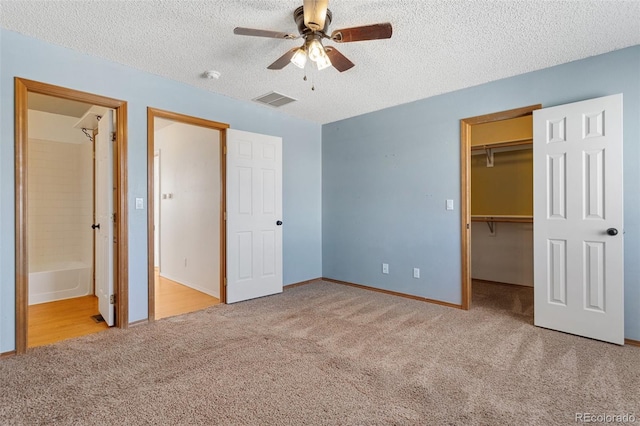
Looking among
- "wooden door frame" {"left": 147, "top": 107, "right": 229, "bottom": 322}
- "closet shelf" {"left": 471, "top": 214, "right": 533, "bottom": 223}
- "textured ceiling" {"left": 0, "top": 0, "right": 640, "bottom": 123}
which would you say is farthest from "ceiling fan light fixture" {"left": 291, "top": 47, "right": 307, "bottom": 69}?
"closet shelf" {"left": 471, "top": 214, "right": 533, "bottom": 223}

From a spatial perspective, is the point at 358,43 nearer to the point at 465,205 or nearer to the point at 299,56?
the point at 299,56

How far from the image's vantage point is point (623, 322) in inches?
103

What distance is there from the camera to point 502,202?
15.7ft

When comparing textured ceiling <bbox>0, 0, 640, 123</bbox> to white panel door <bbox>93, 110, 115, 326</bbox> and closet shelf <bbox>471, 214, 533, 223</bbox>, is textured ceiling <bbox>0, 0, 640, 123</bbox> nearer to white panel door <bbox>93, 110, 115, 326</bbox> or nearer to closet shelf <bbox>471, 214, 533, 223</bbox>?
white panel door <bbox>93, 110, 115, 326</bbox>

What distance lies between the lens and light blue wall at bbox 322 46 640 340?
2.67 metres

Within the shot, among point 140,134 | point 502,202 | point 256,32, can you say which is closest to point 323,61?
point 256,32

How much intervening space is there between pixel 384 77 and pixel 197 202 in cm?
297

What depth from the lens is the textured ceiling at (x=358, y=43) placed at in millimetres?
2121

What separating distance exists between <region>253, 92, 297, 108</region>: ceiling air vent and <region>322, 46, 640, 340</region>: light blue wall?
45.7 inches

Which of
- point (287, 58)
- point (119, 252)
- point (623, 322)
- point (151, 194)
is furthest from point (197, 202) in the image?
point (623, 322)

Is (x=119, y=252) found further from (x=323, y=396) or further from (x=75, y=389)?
(x=323, y=396)

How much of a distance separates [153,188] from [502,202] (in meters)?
4.72

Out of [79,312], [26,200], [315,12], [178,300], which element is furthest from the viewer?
[178,300]

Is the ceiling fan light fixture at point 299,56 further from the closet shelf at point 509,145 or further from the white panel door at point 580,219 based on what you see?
the closet shelf at point 509,145
